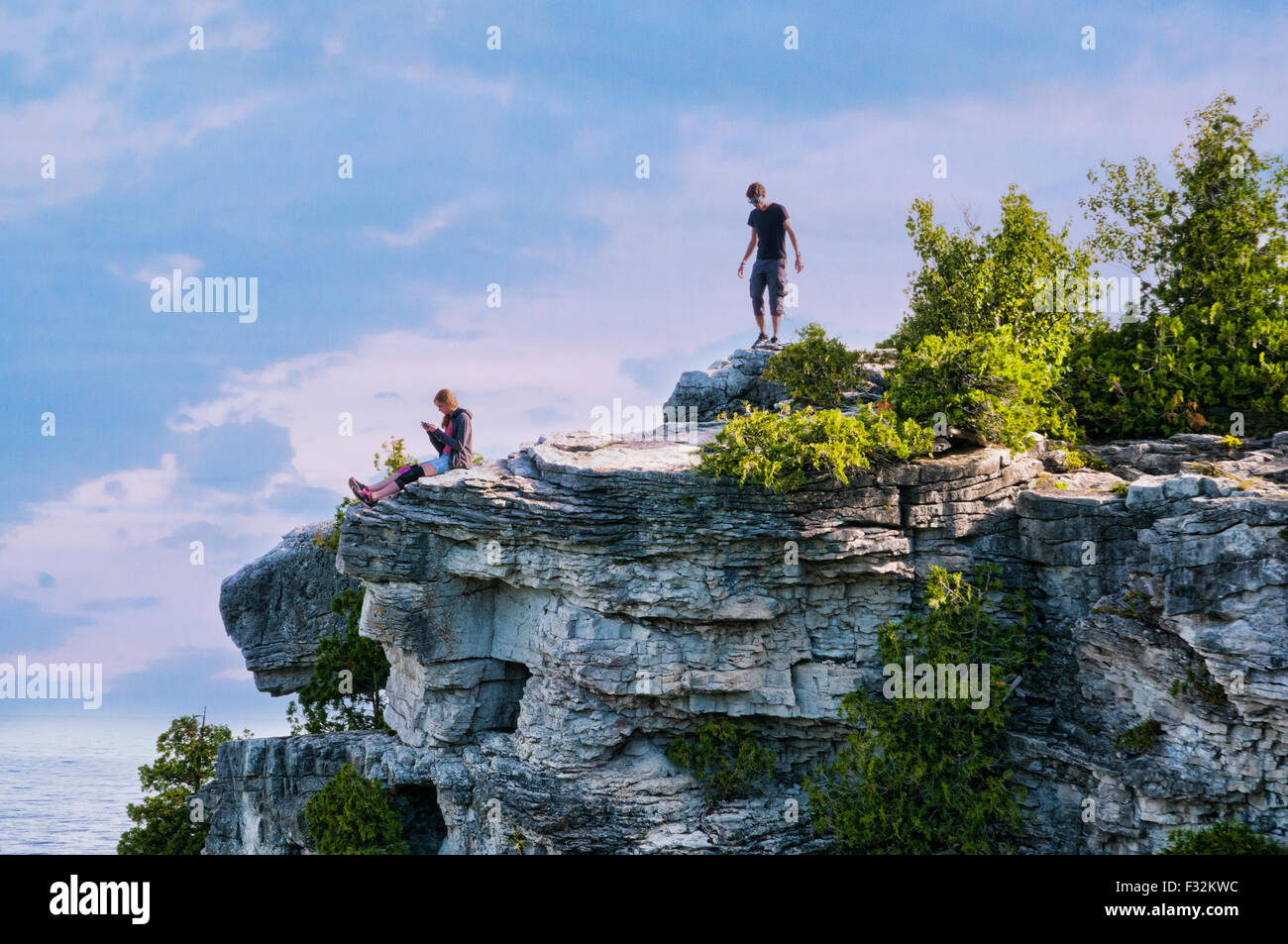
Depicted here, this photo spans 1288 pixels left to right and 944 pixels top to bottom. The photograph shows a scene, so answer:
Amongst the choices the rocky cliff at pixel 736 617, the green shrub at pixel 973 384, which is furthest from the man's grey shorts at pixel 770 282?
the rocky cliff at pixel 736 617

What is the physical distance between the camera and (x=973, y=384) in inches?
812

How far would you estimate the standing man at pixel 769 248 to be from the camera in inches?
960

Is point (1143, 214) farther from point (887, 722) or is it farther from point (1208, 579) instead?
point (887, 722)

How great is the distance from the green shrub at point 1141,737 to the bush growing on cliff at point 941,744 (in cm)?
210

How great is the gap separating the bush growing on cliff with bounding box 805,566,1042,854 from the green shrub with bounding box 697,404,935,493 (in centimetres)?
269

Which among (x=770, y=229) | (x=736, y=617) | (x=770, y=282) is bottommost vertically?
(x=736, y=617)

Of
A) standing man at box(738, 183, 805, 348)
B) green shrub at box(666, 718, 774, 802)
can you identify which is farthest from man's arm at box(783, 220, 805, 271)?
green shrub at box(666, 718, 774, 802)

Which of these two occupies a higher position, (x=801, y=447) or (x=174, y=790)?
(x=801, y=447)

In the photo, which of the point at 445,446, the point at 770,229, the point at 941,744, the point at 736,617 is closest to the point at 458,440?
the point at 445,446

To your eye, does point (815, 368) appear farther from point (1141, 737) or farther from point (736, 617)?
point (1141, 737)

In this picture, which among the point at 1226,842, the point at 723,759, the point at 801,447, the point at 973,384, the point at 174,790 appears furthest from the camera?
the point at 174,790

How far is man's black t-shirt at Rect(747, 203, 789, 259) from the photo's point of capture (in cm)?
2436

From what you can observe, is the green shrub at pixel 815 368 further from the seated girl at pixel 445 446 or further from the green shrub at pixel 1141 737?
the green shrub at pixel 1141 737

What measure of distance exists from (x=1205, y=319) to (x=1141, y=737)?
10379 mm
